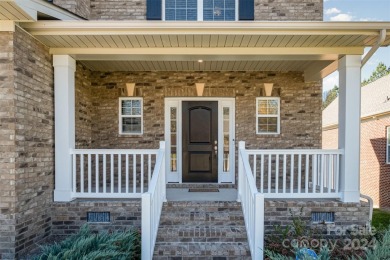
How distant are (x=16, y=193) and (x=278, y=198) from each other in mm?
4109

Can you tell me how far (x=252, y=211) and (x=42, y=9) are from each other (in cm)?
426

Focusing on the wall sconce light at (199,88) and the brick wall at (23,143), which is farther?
the wall sconce light at (199,88)

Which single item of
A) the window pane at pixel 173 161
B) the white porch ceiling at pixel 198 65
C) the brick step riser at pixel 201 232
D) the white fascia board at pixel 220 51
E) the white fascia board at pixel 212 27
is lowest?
the brick step riser at pixel 201 232

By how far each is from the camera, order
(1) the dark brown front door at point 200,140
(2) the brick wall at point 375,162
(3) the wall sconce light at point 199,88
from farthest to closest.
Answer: (2) the brick wall at point 375,162, (1) the dark brown front door at point 200,140, (3) the wall sconce light at point 199,88

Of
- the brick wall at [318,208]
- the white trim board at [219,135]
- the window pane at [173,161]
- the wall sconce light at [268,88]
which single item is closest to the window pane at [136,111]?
the white trim board at [219,135]

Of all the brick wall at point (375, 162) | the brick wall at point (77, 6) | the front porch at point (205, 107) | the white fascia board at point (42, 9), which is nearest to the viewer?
the white fascia board at point (42, 9)

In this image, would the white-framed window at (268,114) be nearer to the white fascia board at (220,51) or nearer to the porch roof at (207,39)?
the porch roof at (207,39)

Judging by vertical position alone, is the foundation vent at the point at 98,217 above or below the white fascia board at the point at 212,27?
below

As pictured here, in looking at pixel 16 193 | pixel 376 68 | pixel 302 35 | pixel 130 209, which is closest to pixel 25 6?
pixel 16 193

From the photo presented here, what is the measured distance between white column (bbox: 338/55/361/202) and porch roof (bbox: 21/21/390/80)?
28 cm

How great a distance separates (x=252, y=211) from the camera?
14.7 ft

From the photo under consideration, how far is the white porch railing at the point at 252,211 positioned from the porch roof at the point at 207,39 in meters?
1.85

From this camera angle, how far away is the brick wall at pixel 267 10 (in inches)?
274

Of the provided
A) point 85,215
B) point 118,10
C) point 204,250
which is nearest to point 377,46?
point 204,250
